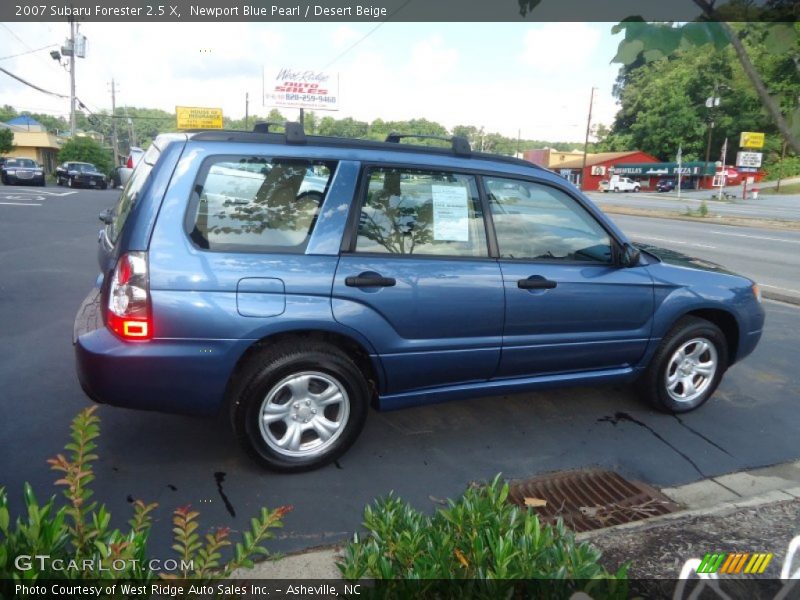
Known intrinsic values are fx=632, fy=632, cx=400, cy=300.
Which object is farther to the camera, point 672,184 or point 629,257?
point 672,184

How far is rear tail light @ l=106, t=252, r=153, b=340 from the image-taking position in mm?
3090

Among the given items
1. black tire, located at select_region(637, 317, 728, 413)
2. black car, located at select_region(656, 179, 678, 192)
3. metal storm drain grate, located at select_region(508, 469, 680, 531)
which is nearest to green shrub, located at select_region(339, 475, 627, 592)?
metal storm drain grate, located at select_region(508, 469, 680, 531)

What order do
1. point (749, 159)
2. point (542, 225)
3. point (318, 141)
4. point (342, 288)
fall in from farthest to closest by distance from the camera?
1. point (749, 159)
2. point (542, 225)
3. point (318, 141)
4. point (342, 288)

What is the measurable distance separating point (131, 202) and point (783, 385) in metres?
5.28

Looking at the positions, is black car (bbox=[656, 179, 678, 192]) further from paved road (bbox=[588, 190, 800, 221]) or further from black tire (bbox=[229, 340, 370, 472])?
black tire (bbox=[229, 340, 370, 472])

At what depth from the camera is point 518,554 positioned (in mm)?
1808

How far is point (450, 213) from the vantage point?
150 inches

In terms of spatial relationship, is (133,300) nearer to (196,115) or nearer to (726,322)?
(726,322)

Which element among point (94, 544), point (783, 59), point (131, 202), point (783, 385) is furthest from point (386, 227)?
point (783, 385)

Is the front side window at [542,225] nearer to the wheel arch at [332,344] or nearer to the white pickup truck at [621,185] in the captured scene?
the wheel arch at [332,344]

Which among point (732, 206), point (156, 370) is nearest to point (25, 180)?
point (156, 370)

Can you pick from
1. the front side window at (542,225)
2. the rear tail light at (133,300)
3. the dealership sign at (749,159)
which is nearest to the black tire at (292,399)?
the rear tail light at (133,300)

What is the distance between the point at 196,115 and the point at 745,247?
55521 mm

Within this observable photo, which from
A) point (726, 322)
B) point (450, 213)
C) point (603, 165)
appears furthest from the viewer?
point (603, 165)
